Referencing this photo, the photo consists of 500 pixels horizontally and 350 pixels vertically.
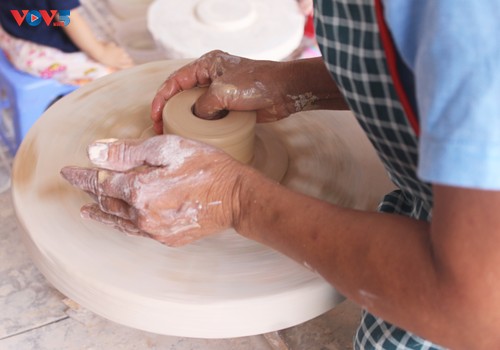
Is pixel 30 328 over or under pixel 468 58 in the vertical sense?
under

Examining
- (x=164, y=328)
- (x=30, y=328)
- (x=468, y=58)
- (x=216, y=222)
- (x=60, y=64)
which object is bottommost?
(x=30, y=328)

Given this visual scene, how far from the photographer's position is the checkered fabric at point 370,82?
91 centimetres

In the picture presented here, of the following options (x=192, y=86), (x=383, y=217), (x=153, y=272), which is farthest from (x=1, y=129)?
(x=383, y=217)

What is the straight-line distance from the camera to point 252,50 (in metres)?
2.11

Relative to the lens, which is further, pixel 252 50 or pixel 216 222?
pixel 252 50

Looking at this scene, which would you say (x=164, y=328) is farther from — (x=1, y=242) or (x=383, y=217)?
(x=1, y=242)

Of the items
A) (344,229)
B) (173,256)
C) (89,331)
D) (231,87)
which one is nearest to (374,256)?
(344,229)

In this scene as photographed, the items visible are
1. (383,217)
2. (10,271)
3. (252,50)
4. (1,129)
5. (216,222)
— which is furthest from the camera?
(1,129)

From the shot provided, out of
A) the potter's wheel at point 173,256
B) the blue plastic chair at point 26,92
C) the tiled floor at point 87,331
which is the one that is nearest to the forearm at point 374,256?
the potter's wheel at point 173,256

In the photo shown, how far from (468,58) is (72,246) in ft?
2.40

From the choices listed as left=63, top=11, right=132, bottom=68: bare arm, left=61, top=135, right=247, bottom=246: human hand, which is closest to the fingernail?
left=61, top=135, right=247, bottom=246: human hand

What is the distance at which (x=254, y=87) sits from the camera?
1.25 metres

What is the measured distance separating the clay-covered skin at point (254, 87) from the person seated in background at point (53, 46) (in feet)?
3.31

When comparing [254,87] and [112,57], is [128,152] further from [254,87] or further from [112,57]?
[112,57]
